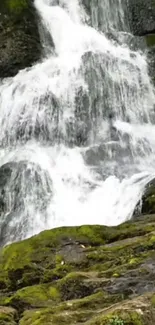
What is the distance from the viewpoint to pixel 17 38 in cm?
2241

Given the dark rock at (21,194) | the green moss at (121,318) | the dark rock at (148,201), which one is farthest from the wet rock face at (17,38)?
the green moss at (121,318)

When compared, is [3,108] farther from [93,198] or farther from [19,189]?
[93,198]

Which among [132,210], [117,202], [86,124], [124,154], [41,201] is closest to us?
[132,210]

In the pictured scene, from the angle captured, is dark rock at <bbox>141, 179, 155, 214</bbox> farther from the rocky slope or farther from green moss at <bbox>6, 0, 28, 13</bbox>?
green moss at <bbox>6, 0, 28, 13</bbox>

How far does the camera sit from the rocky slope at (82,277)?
5508 millimetres

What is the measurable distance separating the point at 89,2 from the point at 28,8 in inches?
123

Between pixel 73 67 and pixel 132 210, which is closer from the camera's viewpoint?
pixel 132 210

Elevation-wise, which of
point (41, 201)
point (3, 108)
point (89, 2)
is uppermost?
point (89, 2)

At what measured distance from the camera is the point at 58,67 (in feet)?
68.3

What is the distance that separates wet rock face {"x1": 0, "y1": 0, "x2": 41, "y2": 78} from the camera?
21828mm

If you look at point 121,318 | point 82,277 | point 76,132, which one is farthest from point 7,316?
point 76,132

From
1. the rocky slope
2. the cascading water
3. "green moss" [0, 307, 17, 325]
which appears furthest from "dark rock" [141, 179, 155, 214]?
"green moss" [0, 307, 17, 325]

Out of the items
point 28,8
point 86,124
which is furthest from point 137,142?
point 28,8

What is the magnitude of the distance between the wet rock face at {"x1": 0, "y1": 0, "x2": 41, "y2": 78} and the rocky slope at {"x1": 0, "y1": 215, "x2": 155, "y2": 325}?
1297 cm
